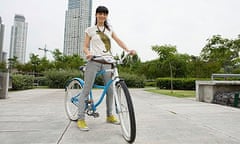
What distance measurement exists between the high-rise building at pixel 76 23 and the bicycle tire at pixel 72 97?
26239 millimetres

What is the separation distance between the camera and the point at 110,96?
2.71 metres

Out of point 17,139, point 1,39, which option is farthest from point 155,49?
point 1,39

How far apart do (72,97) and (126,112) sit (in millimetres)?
1383

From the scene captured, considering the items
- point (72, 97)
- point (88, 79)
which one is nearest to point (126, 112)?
point (88, 79)

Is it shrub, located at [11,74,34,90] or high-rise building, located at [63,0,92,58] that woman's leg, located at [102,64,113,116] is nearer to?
shrub, located at [11,74,34,90]

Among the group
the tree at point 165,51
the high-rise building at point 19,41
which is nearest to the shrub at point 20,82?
the tree at point 165,51

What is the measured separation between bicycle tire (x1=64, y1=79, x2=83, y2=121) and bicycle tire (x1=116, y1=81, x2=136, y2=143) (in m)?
1.02

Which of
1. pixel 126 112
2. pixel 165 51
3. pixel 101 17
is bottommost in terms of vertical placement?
pixel 126 112

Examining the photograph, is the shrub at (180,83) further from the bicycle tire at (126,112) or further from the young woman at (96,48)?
the bicycle tire at (126,112)

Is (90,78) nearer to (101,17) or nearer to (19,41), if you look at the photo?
(101,17)

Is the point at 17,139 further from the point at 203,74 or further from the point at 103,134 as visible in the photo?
the point at 203,74

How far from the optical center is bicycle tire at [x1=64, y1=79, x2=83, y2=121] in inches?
121

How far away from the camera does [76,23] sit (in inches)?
1209

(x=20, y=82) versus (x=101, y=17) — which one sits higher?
(x=101, y=17)
